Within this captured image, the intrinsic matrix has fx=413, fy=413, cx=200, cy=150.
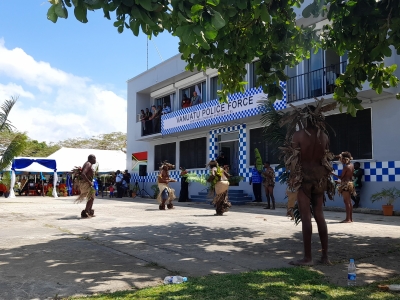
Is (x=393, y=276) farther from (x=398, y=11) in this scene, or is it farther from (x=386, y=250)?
(x=398, y=11)

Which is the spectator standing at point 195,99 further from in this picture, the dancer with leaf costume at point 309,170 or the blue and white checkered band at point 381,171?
the dancer with leaf costume at point 309,170

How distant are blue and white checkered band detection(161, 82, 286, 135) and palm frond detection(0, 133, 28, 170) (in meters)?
7.85

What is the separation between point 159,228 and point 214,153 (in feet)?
40.0

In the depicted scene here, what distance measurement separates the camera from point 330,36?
737 cm

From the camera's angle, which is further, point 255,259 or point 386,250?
point 386,250

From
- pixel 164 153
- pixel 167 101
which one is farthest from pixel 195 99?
pixel 164 153

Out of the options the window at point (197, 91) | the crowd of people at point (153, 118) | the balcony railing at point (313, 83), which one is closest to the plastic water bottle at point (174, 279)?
the balcony railing at point (313, 83)

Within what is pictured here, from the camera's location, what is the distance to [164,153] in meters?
25.3

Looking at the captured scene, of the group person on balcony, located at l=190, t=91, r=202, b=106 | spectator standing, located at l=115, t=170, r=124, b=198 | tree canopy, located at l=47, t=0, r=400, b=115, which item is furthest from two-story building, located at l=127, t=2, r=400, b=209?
spectator standing, located at l=115, t=170, r=124, b=198

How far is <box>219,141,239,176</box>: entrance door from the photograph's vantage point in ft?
66.1

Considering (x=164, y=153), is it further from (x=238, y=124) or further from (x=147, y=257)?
(x=147, y=257)

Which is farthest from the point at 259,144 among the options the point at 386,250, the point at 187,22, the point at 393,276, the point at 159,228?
the point at 187,22

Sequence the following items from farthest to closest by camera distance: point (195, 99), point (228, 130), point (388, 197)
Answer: point (195, 99) < point (228, 130) < point (388, 197)

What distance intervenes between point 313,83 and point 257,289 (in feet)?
42.5
